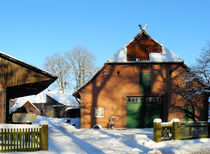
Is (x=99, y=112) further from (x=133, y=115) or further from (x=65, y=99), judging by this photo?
(x=65, y=99)

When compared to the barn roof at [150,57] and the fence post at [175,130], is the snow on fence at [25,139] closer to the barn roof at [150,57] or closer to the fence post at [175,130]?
the fence post at [175,130]

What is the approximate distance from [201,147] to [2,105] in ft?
35.7

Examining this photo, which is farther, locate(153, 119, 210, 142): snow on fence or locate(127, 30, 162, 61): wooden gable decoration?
locate(127, 30, 162, 61): wooden gable decoration

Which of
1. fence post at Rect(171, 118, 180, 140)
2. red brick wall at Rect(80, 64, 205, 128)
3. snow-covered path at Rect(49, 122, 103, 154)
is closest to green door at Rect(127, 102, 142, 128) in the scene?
red brick wall at Rect(80, 64, 205, 128)

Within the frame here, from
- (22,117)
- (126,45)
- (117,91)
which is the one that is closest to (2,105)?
(22,117)

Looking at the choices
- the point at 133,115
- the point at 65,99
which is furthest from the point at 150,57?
the point at 65,99

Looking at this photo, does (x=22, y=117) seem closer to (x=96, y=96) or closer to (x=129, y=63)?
(x=96, y=96)

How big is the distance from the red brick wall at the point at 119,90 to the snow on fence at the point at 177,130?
305 inches

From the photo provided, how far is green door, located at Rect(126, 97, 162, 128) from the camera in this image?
2497 centimetres

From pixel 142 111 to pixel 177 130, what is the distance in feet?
30.0

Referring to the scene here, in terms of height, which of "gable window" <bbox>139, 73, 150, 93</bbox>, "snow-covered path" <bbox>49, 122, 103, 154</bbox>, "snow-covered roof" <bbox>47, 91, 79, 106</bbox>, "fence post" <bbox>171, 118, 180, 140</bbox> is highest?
"gable window" <bbox>139, 73, 150, 93</bbox>

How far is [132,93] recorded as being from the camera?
25016 mm

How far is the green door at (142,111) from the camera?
81.9 feet

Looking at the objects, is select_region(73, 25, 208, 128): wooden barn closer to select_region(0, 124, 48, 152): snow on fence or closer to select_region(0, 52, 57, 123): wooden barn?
select_region(0, 52, 57, 123): wooden barn
